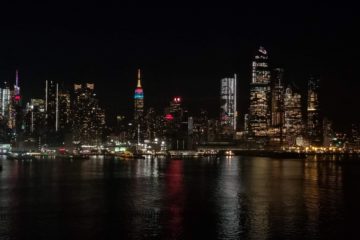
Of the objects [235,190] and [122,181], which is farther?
[122,181]

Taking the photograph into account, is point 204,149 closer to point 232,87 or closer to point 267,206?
point 232,87

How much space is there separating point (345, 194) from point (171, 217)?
51.5ft

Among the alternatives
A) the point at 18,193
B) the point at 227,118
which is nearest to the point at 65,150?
the point at 227,118

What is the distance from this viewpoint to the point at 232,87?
198 m

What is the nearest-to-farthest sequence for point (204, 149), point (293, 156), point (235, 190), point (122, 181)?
point (235, 190) < point (122, 181) < point (293, 156) < point (204, 149)

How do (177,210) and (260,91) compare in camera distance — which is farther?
(260,91)

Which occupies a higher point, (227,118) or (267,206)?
(227,118)

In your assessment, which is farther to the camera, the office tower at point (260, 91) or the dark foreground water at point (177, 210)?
the office tower at point (260, 91)

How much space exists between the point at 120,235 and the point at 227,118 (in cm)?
16812

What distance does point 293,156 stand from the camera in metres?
126

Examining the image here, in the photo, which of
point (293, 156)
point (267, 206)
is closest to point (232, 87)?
point (293, 156)

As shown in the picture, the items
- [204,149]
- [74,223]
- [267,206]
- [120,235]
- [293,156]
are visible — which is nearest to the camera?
[120,235]

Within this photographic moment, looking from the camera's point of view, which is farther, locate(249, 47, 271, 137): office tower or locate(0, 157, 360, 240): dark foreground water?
locate(249, 47, 271, 137): office tower

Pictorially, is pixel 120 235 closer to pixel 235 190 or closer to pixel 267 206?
pixel 267 206
